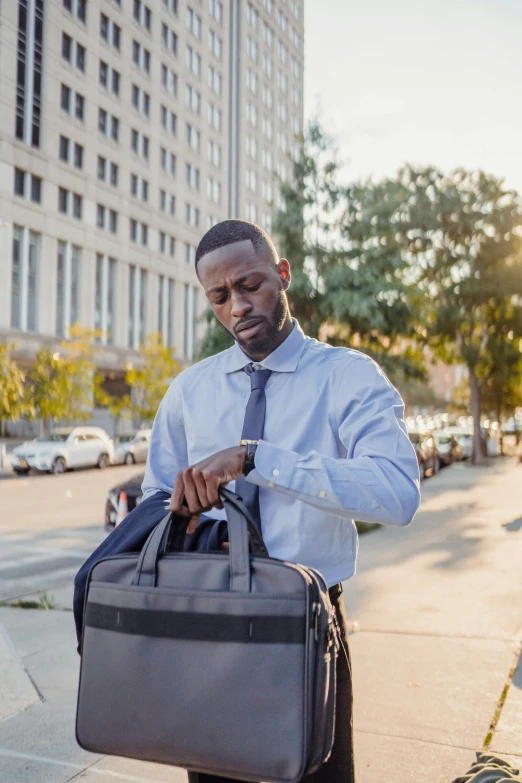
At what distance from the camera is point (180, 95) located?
55.4 meters

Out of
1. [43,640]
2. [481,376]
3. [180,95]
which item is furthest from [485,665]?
[180,95]

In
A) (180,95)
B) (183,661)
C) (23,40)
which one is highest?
(180,95)

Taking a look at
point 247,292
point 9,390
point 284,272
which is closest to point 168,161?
point 9,390

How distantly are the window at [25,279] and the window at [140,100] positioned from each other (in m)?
13.1

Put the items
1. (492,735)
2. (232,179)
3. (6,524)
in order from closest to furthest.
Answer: (492,735)
(6,524)
(232,179)

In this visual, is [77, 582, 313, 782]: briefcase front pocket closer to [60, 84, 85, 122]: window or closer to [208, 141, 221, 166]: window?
[60, 84, 85, 122]: window

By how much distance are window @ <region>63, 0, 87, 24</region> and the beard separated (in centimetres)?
4572

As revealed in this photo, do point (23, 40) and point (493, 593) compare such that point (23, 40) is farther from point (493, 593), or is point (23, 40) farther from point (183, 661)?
point (183, 661)

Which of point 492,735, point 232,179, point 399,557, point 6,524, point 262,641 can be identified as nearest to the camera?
point 262,641

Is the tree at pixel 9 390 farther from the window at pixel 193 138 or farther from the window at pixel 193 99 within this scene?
the window at pixel 193 99

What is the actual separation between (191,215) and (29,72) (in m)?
19.9

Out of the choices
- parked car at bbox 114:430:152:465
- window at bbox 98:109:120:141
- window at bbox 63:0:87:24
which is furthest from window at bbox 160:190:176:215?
parked car at bbox 114:430:152:465

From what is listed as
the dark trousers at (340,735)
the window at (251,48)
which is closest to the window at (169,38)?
the window at (251,48)

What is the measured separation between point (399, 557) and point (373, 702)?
5149mm
